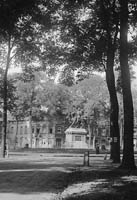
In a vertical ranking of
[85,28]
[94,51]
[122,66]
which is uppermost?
[85,28]

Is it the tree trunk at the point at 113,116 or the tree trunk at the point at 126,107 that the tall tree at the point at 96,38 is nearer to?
the tree trunk at the point at 113,116

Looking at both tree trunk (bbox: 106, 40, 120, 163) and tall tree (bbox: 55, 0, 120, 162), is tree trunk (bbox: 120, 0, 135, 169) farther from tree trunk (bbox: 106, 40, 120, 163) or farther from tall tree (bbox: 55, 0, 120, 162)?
tree trunk (bbox: 106, 40, 120, 163)

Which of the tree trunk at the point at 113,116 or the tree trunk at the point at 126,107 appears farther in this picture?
the tree trunk at the point at 113,116

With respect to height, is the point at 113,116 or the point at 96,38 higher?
the point at 96,38

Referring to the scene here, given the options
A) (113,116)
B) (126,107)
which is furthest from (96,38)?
(126,107)

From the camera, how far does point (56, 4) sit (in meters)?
30.0

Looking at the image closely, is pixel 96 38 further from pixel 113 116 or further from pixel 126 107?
pixel 126 107

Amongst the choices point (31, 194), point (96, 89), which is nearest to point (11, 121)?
point (96, 89)

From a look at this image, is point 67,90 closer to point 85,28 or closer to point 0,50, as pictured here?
point 0,50

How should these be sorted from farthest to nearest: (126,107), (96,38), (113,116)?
1. (96,38)
2. (113,116)
3. (126,107)

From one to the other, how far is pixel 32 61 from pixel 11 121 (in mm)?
83914

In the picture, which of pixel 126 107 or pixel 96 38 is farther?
pixel 96 38

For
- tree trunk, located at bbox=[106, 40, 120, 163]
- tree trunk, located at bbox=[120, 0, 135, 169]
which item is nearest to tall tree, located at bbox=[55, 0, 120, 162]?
→ tree trunk, located at bbox=[106, 40, 120, 163]

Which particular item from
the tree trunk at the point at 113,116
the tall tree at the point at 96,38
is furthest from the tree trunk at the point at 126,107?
the tree trunk at the point at 113,116
